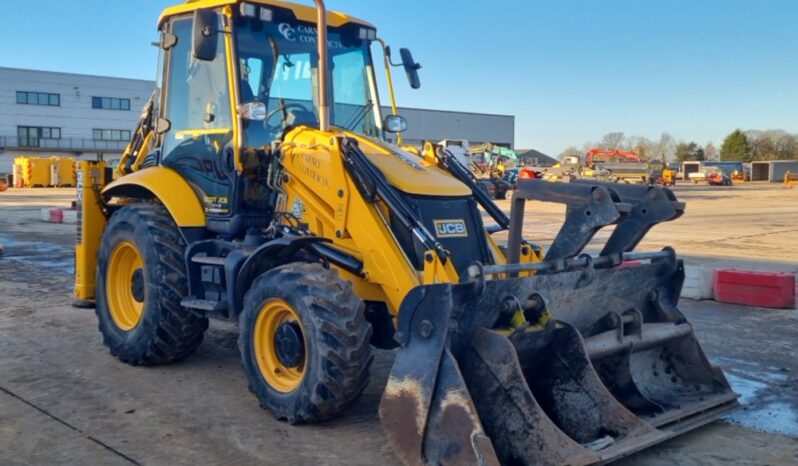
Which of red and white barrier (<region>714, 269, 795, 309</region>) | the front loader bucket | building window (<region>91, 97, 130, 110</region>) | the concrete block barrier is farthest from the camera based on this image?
building window (<region>91, 97, 130, 110</region>)

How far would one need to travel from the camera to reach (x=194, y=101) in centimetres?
680

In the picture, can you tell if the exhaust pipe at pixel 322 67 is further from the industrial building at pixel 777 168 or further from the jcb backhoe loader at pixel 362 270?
the industrial building at pixel 777 168

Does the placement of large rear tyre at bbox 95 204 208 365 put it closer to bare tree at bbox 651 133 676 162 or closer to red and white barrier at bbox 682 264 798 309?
red and white barrier at bbox 682 264 798 309

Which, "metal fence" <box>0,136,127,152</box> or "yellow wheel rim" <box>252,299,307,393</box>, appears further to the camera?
"metal fence" <box>0,136,127,152</box>

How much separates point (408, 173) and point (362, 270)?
0.84 meters

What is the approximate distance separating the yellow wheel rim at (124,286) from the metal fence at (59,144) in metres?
65.1

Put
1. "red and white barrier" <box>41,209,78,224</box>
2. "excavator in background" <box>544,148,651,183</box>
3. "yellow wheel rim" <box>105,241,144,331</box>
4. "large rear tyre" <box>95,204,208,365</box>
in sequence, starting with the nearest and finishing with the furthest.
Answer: "large rear tyre" <box>95,204,208,365</box> → "yellow wheel rim" <box>105,241,144,331</box> → "red and white barrier" <box>41,209,78,224</box> → "excavator in background" <box>544,148,651,183</box>

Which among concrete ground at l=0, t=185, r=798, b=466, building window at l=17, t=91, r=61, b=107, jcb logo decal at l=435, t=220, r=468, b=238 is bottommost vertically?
concrete ground at l=0, t=185, r=798, b=466

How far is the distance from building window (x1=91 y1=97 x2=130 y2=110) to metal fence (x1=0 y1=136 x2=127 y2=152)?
3208 mm

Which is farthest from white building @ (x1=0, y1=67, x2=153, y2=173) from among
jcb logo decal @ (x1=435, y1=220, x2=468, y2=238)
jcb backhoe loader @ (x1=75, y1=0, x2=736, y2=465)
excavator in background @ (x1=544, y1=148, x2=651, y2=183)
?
jcb logo decal @ (x1=435, y1=220, x2=468, y2=238)

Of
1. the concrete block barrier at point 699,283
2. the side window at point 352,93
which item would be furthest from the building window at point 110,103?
the side window at point 352,93

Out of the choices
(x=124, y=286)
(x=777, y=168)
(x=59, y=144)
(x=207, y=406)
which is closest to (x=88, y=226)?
(x=124, y=286)

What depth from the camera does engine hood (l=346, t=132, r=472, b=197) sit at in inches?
222

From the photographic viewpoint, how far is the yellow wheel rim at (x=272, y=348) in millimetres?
5344
